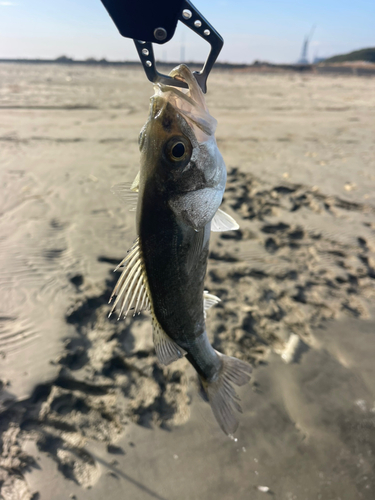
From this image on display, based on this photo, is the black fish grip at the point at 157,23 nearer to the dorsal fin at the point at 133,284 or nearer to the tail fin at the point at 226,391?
the dorsal fin at the point at 133,284

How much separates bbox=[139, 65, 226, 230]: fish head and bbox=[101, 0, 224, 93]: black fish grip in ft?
0.36

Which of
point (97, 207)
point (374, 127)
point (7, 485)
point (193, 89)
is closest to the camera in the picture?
point (193, 89)

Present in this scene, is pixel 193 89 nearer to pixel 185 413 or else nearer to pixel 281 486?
pixel 185 413

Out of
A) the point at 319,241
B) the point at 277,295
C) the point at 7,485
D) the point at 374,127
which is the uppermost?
the point at 374,127

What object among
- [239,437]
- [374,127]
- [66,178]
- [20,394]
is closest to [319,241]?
[239,437]

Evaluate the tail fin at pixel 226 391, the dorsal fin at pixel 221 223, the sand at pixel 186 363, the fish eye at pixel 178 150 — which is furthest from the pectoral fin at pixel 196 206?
the sand at pixel 186 363

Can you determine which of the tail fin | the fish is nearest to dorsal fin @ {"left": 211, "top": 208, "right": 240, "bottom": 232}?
the fish

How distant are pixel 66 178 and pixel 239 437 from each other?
6.38 metres

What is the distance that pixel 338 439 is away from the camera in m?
2.76

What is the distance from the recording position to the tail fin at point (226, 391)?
1.93m

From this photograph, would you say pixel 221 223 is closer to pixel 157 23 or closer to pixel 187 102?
pixel 187 102

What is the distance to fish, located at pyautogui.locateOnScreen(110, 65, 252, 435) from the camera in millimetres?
1347

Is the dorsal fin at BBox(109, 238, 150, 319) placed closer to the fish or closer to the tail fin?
the fish

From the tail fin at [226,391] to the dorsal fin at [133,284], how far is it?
2.61 ft
